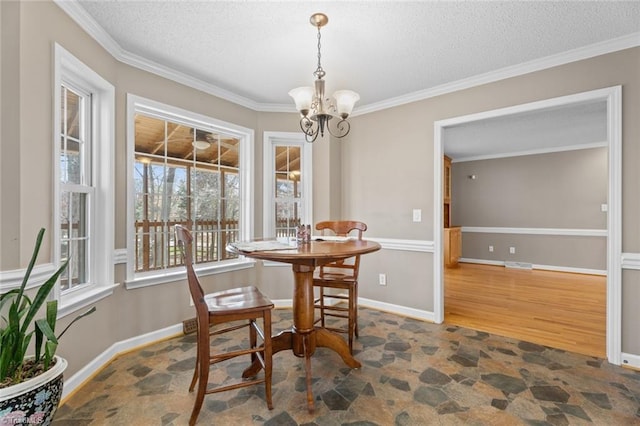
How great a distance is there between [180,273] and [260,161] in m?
1.50

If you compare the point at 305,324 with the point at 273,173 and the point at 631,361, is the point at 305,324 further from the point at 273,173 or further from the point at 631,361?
the point at 631,361

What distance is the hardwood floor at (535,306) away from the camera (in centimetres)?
274

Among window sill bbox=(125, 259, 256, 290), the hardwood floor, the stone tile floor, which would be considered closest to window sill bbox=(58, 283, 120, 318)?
window sill bbox=(125, 259, 256, 290)

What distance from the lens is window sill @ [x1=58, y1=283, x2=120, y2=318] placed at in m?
1.81

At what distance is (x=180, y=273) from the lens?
2770 millimetres

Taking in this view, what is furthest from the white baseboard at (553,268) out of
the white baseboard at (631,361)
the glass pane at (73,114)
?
the glass pane at (73,114)

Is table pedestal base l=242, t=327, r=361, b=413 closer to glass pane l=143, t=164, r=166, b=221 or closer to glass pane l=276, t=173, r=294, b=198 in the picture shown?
glass pane l=143, t=164, r=166, b=221

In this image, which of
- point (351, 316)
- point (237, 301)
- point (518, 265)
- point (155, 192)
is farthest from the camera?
point (518, 265)

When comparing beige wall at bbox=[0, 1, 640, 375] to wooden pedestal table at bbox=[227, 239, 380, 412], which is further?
wooden pedestal table at bbox=[227, 239, 380, 412]

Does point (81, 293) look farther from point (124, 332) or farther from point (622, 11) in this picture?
point (622, 11)

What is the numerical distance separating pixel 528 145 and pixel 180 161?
6.00 m

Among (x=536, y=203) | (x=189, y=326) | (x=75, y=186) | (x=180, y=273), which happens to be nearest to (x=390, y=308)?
(x=189, y=326)

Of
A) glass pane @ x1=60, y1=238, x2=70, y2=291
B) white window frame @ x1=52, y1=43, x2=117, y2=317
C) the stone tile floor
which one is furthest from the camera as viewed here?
white window frame @ x1=52, y1=43, x2=117, y2=317

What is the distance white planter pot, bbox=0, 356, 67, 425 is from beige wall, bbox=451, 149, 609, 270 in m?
7.15
